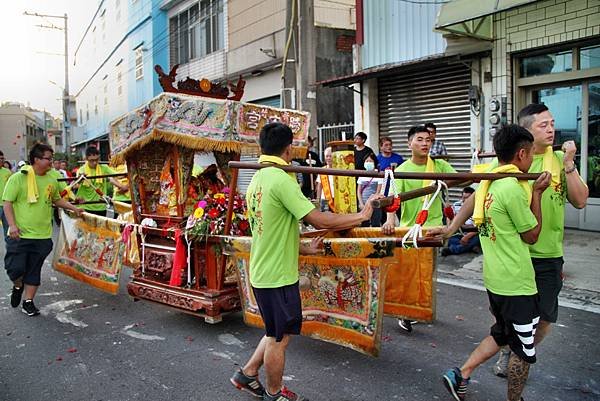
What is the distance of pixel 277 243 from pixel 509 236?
53.8 inches

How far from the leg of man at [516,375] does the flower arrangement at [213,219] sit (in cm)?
267

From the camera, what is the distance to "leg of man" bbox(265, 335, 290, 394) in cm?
344

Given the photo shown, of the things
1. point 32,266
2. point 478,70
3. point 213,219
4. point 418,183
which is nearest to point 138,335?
point 213,219

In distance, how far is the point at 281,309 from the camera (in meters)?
3.44

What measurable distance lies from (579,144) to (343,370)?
6751 millimetres

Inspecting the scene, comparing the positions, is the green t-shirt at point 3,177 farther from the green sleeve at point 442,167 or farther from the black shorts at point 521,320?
the black shorts at point 521,320

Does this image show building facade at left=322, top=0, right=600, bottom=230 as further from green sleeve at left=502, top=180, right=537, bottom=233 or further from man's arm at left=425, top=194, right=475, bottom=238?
green sleeve at left=502, top=180, right=537, bottom=233

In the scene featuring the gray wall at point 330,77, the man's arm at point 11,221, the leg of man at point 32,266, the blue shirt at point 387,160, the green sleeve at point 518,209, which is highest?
the gray wall at point 330,77

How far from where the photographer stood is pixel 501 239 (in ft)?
10.6

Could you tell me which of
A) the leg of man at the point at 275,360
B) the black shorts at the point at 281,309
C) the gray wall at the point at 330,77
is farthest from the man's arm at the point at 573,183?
the gray wall at the point at 330,77

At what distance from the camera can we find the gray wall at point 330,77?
1500cm

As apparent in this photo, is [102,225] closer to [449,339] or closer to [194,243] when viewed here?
[194,243]

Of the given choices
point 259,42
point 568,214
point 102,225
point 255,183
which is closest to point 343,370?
point 255,183

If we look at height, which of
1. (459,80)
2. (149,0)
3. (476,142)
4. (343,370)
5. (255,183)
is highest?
(149,0)
